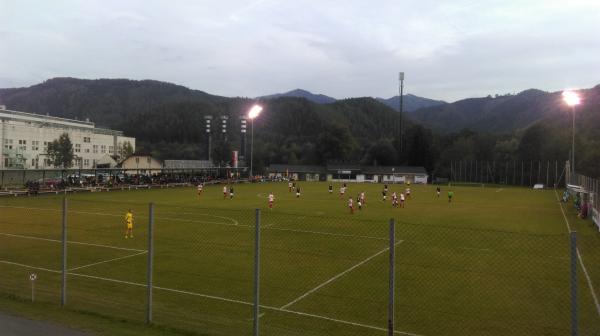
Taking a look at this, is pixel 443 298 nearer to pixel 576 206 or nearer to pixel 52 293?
pixel 52 293

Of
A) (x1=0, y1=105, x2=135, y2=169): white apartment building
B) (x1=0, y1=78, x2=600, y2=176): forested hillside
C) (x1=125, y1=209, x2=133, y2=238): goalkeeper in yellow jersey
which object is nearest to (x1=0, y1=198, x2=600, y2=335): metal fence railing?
(x1=125, y1=209, x2=133, y2=238): goalkeeper in yellow jersey

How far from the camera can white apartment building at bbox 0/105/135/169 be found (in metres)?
78.7

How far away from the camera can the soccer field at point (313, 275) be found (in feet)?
34.7

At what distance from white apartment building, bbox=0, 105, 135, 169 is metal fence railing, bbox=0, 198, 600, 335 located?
63.2 metres

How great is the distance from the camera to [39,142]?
8681cm

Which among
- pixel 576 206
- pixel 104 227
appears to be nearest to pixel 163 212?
pixel 104 227

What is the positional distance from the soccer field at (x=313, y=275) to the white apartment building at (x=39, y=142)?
60.3 meters

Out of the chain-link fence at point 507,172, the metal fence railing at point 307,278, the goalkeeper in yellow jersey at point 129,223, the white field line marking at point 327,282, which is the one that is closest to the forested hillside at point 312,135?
the chain-link fence at point 507,172

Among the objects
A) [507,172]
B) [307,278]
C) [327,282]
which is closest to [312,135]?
[507,172]

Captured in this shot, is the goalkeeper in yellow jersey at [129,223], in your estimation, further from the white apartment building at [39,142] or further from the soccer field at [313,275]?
the white apartment building at [39,142]

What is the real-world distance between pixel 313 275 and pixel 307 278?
424mm

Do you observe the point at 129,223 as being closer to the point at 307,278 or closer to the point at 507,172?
the point at 307,278

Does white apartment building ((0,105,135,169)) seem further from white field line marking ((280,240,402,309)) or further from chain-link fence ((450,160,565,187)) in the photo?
chain-link fence ((450,160,565,187))

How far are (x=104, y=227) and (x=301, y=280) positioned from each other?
15269mm
